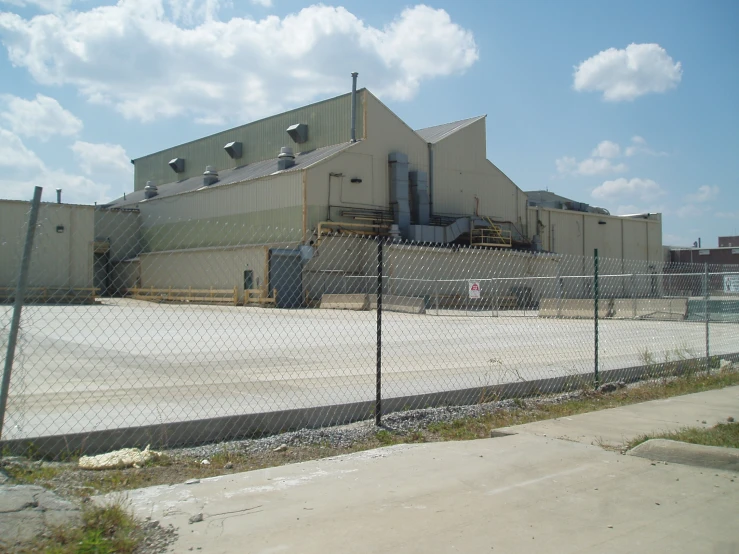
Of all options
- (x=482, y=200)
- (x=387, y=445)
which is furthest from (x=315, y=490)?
(x=482, y=200)

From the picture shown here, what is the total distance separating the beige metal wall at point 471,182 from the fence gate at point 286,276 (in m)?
12.4

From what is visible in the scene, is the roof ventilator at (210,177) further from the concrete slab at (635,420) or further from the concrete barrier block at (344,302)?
the concrete slab at (635,420)

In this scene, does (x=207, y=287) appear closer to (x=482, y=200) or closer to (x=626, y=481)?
(x=482, y=200)

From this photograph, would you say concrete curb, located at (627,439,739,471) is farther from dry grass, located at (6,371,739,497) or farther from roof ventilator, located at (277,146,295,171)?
roof ventilator, located at (277,146,295,171)

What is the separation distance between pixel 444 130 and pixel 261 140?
1452 cm

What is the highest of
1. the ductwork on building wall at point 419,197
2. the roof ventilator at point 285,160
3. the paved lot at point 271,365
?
the roof ventilator at point 285,160

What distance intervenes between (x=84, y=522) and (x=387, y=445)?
11.1ft

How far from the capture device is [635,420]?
7.84 meters

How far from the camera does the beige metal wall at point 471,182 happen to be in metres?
45.2

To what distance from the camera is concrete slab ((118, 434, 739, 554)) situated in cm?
422

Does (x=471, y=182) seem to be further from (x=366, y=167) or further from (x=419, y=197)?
(x=366, y=167)

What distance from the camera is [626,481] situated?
5.52 meters

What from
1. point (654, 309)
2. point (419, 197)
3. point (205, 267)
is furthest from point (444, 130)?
point (654, 309)

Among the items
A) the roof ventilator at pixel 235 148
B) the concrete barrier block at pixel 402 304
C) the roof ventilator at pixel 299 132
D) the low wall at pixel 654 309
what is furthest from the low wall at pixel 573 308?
the roof ventilator at pixel 235 148
